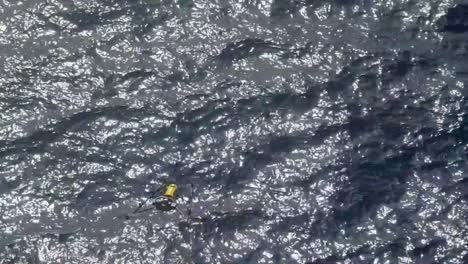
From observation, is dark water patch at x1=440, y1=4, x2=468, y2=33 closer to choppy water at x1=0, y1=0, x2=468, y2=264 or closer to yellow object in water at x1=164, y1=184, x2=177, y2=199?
choppy water at x1=0, y1=0, x2=468, y2=264

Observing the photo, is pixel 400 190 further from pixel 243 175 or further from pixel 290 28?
pixel 290 28

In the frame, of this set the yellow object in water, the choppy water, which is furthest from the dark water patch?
the yellow object in water

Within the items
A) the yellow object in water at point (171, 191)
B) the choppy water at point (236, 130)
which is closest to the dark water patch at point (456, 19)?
the choppy water at point (236, 130)

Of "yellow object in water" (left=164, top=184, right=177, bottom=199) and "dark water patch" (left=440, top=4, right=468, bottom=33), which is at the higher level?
"dark water patch" (left=440, top=4, right=468, bottom=33)

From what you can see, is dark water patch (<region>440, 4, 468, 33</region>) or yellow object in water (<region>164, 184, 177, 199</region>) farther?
dark water patch (<region>440, 4, 468, 33</region>)

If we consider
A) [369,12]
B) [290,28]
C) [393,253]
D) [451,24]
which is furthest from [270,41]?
[393,253]

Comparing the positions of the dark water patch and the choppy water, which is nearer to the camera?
the choppy water
